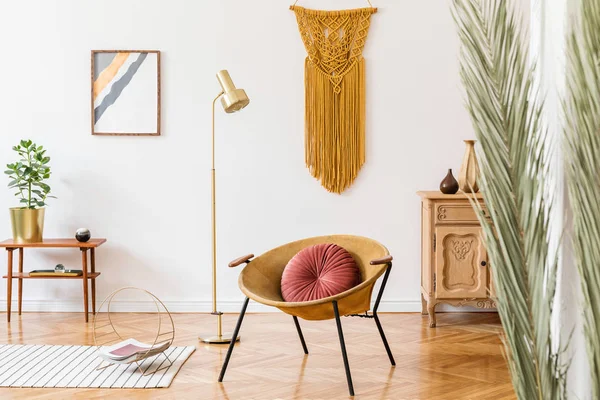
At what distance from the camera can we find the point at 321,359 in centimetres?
405

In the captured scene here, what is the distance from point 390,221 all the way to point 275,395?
223 cm

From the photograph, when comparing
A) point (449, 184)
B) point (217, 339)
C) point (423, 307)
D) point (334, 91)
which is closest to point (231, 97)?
point (334, 91)

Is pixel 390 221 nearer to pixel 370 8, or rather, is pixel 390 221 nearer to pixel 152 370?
pixel 370 8

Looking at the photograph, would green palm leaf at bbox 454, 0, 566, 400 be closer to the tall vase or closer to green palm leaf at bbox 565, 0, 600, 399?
green palm leaf at bbox 565, 0, 600, 399

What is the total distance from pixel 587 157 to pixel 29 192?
4670 mm

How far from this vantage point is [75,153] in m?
5.37

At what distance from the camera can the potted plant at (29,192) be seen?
4.98 m

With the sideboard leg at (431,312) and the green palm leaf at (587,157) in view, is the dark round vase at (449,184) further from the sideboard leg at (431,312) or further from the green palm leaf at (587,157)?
the green palm leaf at (587,157)

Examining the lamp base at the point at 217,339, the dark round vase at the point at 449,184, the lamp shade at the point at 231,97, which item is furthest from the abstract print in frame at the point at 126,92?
the dark round vase at the point at 449,184

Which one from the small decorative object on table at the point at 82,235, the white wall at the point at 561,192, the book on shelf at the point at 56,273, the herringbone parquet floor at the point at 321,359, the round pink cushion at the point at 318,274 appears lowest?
the herringbone parquet floor at the point at 321,359

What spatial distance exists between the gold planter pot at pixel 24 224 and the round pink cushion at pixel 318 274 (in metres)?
2.05

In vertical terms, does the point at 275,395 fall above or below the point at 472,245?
below

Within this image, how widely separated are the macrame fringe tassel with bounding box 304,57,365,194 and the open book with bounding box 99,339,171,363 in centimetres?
197

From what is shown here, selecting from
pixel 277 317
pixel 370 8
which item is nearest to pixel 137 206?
pixel 277 317
